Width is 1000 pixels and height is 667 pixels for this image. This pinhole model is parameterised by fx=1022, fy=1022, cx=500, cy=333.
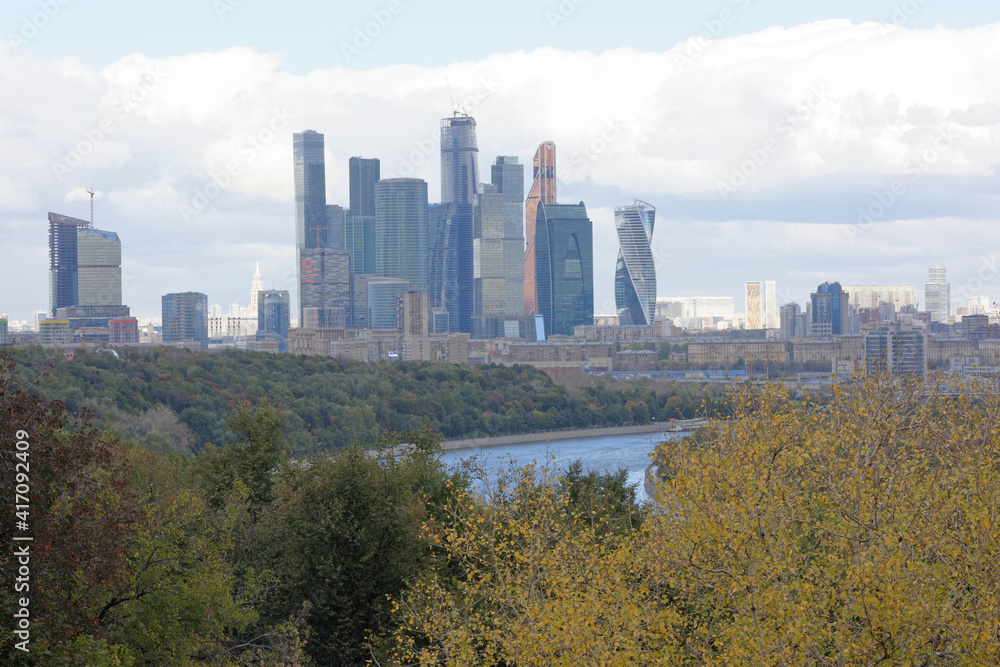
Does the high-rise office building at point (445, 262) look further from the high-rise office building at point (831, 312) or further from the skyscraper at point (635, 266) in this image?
the high-rise office building at point (831, 312)

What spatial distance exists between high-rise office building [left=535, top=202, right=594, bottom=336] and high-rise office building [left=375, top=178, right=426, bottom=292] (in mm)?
26040

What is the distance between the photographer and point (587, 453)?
57.9 m

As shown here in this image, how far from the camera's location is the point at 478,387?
77.9 metres

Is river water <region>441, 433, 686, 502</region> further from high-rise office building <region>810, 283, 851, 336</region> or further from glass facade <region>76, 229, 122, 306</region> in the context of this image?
glass facade <region>76, 229, 122, 306</region>

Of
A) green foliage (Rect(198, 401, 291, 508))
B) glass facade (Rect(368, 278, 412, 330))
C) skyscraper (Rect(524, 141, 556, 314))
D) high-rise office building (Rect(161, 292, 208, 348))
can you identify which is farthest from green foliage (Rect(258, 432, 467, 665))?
high-rise office building (Rect(161, 292, 208, 348))

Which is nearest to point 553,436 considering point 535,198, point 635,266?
point 635,266

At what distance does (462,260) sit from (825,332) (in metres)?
69.6

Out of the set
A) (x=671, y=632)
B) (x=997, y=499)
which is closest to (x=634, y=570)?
(x=671, y=632)

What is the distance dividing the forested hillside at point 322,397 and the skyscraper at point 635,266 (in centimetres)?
7429

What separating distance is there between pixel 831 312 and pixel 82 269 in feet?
416

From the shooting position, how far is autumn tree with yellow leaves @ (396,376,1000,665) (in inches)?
233

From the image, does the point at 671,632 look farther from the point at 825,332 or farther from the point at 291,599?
the point at 825,332

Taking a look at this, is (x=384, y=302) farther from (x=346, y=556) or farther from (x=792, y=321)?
(x=346, y=556)

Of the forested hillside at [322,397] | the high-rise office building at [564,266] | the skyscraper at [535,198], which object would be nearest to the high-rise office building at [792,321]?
the high-rise office building at [564,266]
